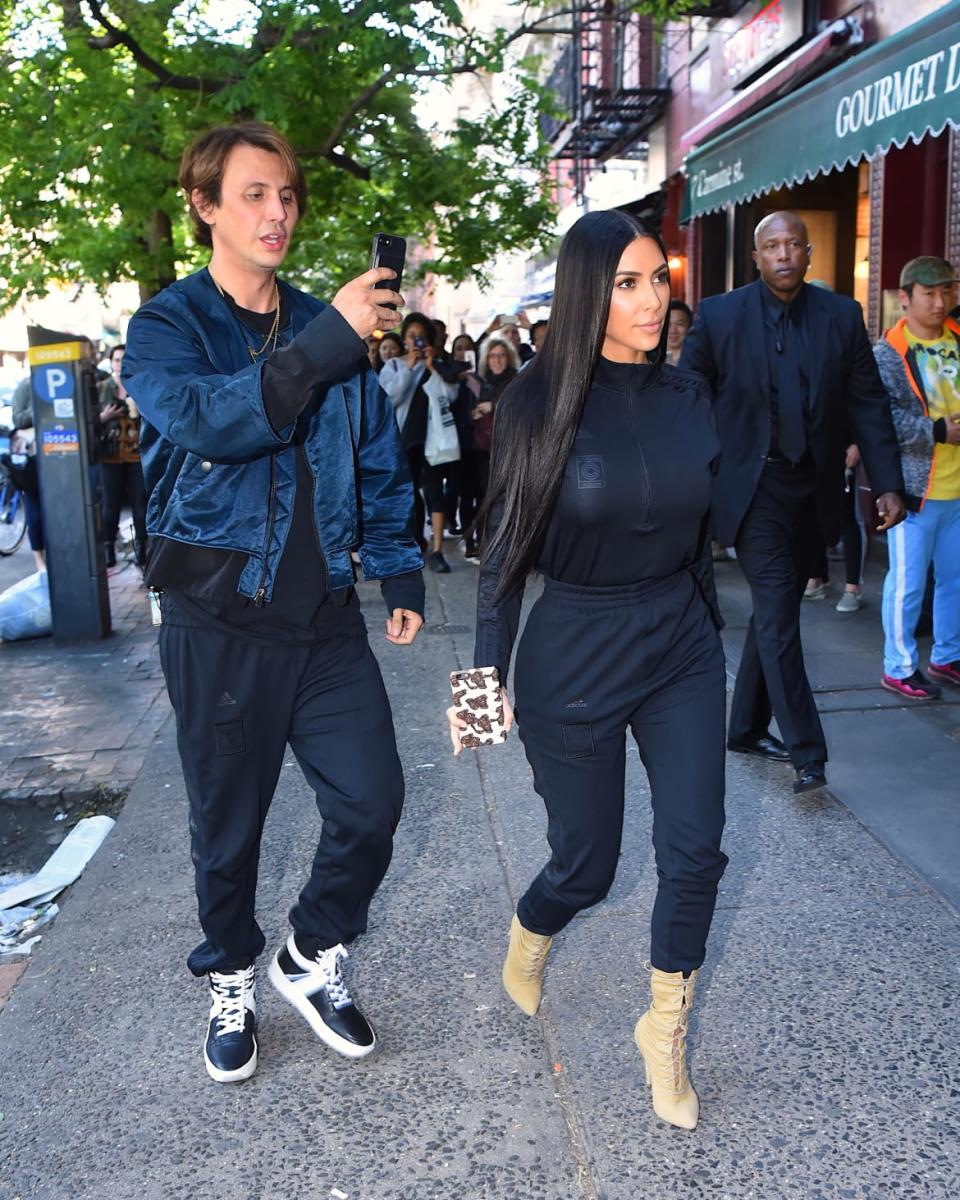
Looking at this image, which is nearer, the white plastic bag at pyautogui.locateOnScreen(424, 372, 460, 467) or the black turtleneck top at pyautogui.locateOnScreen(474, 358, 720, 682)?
the black turtleneck top at pyautogui.locateOnScreen(474, 358, 720, 682)

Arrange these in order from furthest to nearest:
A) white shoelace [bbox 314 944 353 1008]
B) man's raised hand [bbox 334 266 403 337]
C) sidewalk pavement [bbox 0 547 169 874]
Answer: sidewalk pavement [bbox 0 547 169 874] → white shoelace [bbox 314 944 353 1008] → man's raised hand [bbox 334 266 403 337]

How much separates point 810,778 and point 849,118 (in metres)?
3.67

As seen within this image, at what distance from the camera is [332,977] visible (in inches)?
122

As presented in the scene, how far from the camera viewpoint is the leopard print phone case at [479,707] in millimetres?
2705

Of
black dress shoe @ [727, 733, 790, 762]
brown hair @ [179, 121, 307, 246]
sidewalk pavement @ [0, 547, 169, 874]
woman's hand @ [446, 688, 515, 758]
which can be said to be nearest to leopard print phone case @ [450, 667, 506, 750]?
woman's hand @ [446, 688, 515, 758]

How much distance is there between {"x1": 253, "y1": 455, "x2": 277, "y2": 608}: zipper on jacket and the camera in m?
2.69

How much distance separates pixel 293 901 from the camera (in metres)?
4.00

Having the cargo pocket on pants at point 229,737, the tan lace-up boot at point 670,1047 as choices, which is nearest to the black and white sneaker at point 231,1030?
the cargo pocket on pants at point 229,737

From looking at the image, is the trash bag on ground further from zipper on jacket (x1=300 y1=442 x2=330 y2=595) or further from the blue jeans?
zipper on jacket (x1=300 y1=442 x2=330 y2=595)

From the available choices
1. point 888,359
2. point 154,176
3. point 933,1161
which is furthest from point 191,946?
point 154,176

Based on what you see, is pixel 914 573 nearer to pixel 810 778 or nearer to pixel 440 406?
pixel 810 778

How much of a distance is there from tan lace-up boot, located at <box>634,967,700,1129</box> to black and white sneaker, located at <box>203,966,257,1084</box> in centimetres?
94

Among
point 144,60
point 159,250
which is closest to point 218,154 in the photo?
point 144,60

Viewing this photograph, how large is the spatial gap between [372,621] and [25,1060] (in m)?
5.17
